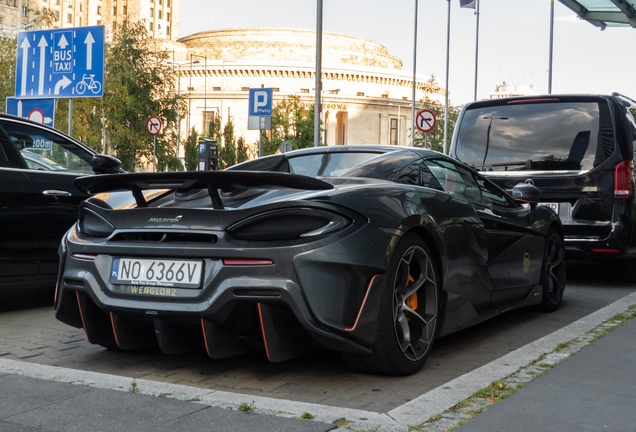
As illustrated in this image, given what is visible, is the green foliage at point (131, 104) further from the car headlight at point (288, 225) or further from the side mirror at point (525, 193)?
the car headlight at point (288, 225)

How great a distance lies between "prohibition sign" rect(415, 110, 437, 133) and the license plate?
2290 centimetres

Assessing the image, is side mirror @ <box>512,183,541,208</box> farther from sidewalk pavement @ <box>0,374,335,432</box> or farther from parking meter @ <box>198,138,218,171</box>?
parking meter @ <box>198,138,218,171</box>

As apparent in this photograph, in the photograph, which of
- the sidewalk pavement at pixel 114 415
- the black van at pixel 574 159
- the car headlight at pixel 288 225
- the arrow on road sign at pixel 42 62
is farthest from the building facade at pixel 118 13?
the sidewalk pavement at pixel 114 415

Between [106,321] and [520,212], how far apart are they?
3280 millimetres

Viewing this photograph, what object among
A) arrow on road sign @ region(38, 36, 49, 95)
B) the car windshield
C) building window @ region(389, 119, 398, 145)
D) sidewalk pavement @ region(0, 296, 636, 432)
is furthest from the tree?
sidewalk pavement @ region(0, 296, 636, 432)

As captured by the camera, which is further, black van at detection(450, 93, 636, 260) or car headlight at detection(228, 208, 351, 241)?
black van at detection(450, 93, 636, 260)

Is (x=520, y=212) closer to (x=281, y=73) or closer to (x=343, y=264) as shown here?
(x=343, y=264)

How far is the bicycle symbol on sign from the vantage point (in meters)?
15.4

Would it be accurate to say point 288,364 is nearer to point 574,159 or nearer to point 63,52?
point 574,159

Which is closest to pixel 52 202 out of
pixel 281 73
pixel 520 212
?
pixel 520 212

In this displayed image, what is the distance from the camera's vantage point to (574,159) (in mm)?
9039

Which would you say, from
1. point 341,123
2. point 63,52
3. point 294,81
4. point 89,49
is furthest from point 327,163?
point 341,123

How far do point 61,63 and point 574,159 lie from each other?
10.1 meters

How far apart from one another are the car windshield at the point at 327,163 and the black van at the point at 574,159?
3779 millimetres
